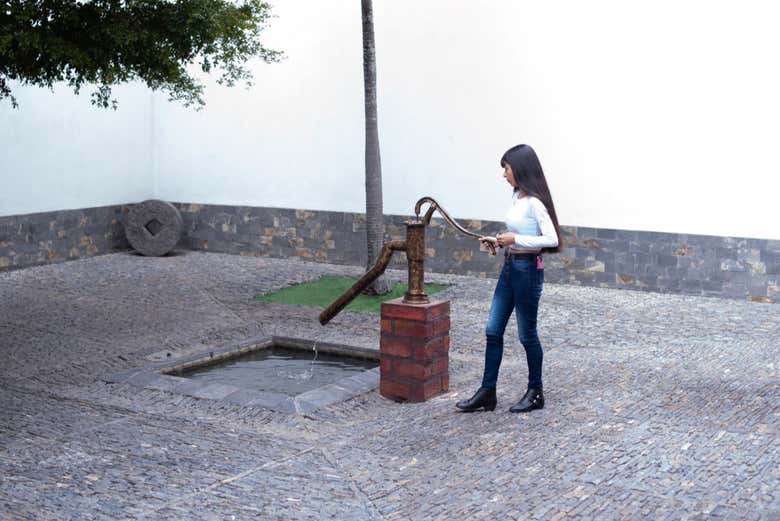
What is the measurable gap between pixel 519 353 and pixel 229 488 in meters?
3.44

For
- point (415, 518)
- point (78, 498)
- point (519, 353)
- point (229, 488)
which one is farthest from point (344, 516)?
point (519, 353)

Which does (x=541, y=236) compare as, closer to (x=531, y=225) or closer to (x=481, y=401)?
(x=531, y=225)

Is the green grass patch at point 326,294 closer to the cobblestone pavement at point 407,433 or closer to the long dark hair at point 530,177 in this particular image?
the cobblestone pavement at point 407,433

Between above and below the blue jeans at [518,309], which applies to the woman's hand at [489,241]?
above

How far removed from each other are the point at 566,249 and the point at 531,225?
5.30 meters

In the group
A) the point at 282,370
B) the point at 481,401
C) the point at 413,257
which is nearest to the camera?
the point at 481,401

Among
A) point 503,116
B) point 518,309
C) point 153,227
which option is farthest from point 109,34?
point 153,227

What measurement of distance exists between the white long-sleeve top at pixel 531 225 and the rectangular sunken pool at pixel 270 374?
5.01 feet

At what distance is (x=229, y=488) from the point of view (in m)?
4.71

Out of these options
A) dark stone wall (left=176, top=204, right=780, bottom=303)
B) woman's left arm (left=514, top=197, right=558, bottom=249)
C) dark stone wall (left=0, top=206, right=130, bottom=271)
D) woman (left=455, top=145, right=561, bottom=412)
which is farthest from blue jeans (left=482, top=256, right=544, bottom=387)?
dark stone wall (left=0, top=206, right=130, bottom=271)

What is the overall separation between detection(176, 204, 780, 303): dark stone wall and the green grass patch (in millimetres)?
832

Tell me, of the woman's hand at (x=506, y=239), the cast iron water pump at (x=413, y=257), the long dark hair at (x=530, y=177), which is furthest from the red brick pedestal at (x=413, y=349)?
the long dark hair at (x=530, y=177)

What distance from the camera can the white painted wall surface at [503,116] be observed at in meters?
9.84

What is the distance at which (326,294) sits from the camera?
10383 mm
